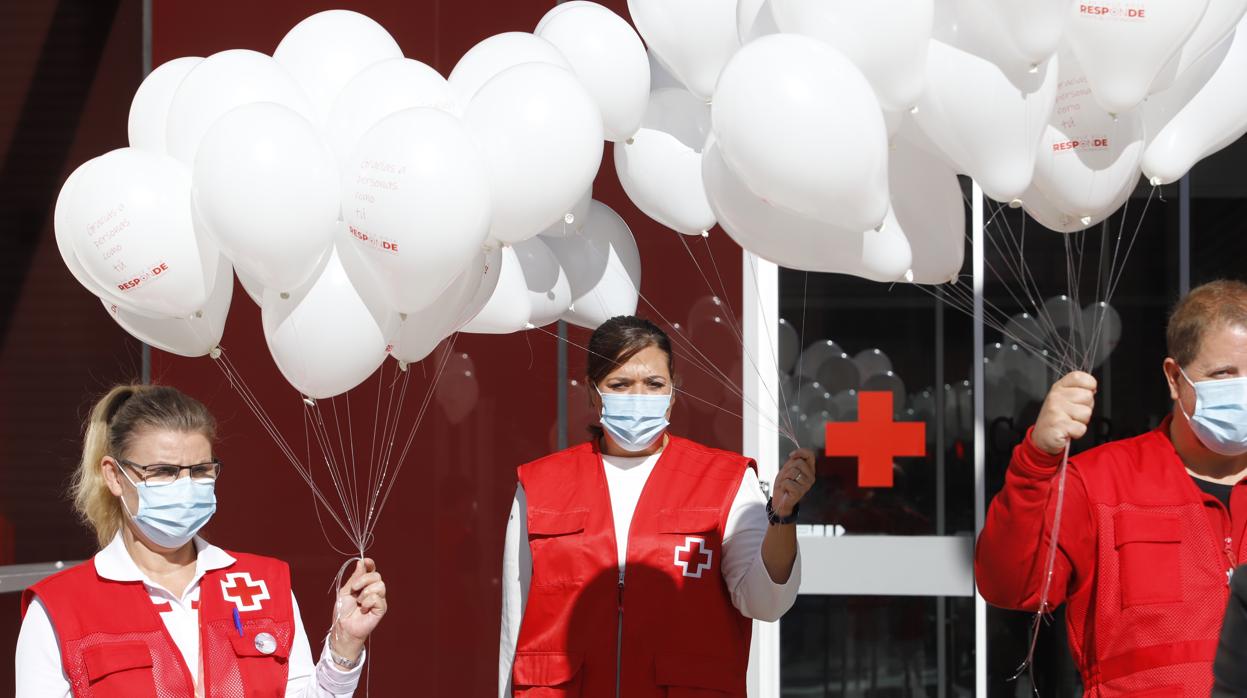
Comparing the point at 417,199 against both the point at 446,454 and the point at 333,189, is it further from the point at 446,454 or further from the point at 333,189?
the point at 446,454

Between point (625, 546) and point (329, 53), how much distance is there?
138 cm

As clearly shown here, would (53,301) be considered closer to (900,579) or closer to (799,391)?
(799,391)

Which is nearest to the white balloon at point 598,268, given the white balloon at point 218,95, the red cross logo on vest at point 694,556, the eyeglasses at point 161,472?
the red cross logo on vest at point 694,556

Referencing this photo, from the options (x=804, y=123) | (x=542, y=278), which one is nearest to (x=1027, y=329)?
(x=542, y=278)

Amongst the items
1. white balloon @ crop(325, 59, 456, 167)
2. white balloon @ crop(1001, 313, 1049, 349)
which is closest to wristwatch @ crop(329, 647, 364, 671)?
white balloon @ crop(325, 59, 456, 167)

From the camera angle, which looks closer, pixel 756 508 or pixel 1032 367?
pixel 756 508

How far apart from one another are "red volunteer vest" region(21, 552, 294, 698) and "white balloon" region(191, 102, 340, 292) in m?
0.69

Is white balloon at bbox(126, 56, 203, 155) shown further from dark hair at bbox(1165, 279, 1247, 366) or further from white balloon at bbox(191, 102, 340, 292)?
dark hair at bbox(1165, 279, 1247, 366)

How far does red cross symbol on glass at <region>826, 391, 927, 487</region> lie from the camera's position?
204 inches

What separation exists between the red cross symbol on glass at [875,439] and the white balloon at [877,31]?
2.60m

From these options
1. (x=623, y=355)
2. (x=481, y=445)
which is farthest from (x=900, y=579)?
(x=623, y=355)

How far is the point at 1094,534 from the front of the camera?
285cm

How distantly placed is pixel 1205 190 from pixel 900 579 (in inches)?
73.8

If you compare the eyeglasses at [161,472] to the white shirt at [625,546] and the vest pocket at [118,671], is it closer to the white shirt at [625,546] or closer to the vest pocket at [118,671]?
the vest pocket at [118,671]
